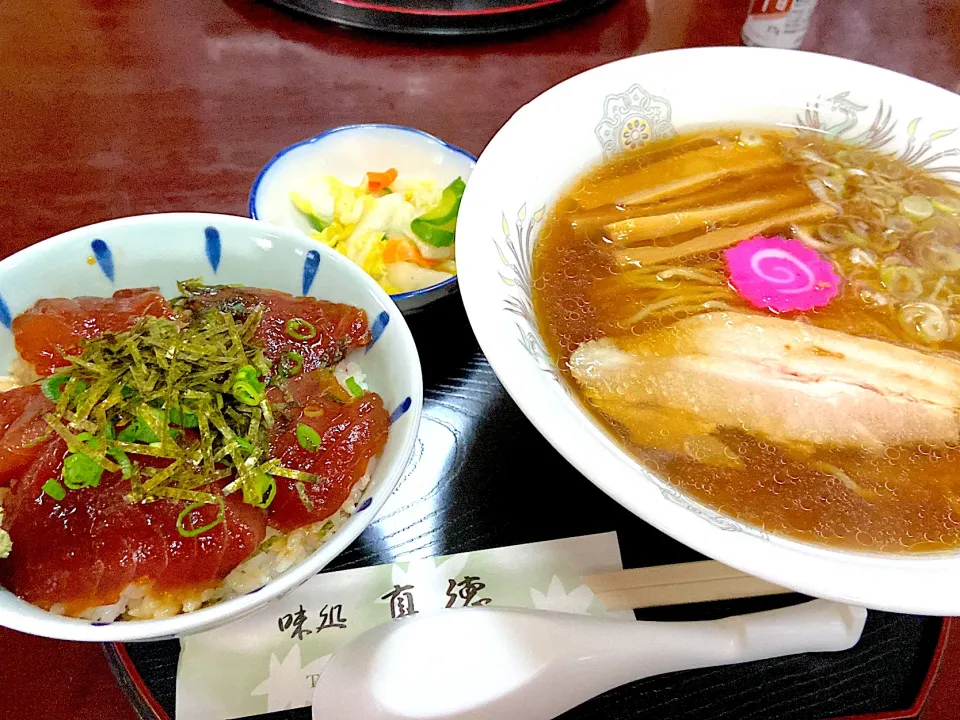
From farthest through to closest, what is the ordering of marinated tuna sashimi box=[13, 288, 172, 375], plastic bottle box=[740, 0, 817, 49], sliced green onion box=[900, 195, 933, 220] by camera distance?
plastic bottle box=[740, 0, 817, 49] → sliced green onion box=[900, 195, 933, 220] → marinated tuna sashimi box=[13, 288, 172, 375]

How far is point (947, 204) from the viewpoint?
1.44 meters

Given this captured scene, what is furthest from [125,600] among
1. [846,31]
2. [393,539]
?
[846,31]

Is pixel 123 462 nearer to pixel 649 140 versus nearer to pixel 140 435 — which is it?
pixel 140 435

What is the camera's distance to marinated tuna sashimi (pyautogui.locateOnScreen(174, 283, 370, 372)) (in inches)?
45.7

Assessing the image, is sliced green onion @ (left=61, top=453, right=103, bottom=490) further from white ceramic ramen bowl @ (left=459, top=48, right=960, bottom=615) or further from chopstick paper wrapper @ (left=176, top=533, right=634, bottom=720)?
white ceramic ramen bowl @ (left=459, top=48, right=960, bottom=615)

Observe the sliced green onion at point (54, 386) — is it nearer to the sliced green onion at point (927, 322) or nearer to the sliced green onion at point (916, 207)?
the sliced green onion at point (927, 322)

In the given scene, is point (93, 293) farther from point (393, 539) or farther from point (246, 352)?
point (393, 539)

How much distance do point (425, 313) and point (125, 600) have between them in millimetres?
762

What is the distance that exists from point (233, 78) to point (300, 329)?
51.0 inches

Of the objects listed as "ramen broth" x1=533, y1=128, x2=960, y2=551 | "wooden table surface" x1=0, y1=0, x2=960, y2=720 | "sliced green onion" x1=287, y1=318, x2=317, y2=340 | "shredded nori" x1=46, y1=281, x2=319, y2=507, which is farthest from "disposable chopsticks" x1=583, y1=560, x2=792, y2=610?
"wooden table surface" x1=0, y1=0, x2=960, y2=720

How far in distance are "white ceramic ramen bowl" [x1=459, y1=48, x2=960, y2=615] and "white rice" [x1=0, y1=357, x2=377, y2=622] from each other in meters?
0.36

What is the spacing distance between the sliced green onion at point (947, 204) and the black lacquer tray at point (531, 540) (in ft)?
2.86

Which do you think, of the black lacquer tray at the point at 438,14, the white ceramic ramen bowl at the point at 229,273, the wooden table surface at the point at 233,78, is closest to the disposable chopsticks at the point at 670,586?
the white ceramic ramen bowl at the point at 229,273

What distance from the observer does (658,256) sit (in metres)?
1.30
